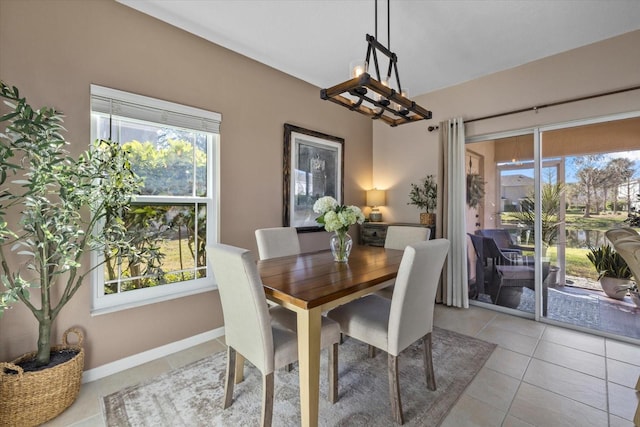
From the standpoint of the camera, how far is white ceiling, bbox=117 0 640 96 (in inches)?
88.1

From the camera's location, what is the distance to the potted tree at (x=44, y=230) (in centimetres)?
158

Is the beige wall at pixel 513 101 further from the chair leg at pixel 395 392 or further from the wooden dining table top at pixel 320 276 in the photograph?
the chair leg at pixel 395 392

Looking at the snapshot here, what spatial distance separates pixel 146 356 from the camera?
2307mm

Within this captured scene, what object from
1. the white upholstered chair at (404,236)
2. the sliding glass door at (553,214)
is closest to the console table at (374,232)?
the white upholstered chair at (404,236)

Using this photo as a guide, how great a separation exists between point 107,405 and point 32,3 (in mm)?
2664

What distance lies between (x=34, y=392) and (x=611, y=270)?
469 centimetres

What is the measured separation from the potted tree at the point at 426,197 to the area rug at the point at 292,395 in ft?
5.81

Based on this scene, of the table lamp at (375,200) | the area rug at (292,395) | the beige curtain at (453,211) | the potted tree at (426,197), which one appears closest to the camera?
the area rug at (292,395)

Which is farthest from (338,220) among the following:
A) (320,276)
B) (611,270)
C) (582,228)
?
(611,270)

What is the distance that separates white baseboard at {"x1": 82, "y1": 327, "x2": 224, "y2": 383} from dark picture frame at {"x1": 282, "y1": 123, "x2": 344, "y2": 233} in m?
1.38

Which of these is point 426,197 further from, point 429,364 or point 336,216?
point 429,364

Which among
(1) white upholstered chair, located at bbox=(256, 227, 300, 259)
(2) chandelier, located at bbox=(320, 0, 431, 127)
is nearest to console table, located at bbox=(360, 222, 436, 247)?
(1) white upholstered chair, located at bbox=(256, 227, 300, 259)

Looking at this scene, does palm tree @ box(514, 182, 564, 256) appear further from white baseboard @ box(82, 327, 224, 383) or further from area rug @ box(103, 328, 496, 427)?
white baseboard @ box(82, 327, 224, 383)

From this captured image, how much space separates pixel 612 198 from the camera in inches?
109
